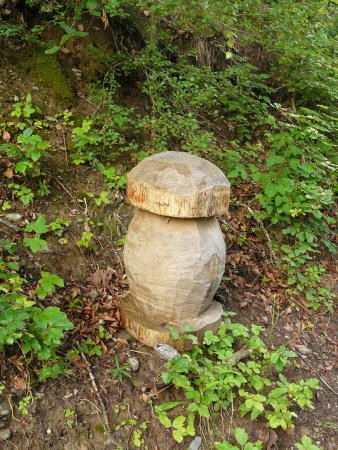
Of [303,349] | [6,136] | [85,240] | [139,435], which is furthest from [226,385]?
[6,136]

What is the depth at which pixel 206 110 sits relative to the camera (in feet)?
17.5

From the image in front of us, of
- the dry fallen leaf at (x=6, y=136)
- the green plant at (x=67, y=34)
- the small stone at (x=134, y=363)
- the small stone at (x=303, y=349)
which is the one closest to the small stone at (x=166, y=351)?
the small stone at (x=134, y=363)

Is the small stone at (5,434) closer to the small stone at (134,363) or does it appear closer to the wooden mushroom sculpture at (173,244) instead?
the small stone at (134,363)

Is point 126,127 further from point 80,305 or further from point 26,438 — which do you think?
point 26,438

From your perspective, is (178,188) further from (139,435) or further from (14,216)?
(14,216)

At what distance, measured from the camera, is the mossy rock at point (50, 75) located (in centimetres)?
427

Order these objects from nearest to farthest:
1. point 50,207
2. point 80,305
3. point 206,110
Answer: point 80,305
point 50,207
point 206,110

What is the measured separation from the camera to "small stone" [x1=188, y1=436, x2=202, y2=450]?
7.76ft

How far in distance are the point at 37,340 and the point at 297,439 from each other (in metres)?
1.75

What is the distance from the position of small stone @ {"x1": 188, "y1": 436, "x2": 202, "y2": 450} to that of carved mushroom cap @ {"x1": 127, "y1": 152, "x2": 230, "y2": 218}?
133cm

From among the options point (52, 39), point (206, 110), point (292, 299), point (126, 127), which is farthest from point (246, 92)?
point (292, 299)

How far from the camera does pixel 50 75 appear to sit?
4.32 m

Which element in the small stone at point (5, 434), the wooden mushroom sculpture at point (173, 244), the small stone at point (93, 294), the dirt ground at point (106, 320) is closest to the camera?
the small stone at point (5, 434)

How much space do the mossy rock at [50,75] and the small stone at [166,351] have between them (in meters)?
2.84
